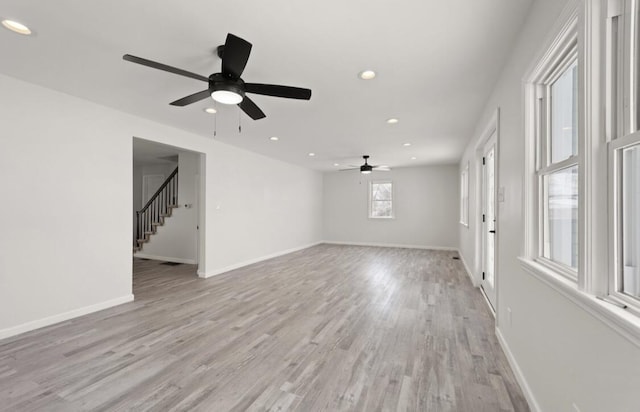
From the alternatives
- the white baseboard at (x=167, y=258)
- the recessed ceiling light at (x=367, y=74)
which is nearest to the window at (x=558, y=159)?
the recessed ceiling light at (x=367, y=74)

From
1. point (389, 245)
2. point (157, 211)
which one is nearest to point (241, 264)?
point (157, 211)

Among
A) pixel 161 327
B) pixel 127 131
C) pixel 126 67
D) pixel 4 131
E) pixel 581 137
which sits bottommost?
pixel 161 327

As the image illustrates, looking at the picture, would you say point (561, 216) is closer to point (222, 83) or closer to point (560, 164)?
point (560, 164)

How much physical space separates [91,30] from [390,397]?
342 cm

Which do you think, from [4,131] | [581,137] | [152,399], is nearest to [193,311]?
[152,399]

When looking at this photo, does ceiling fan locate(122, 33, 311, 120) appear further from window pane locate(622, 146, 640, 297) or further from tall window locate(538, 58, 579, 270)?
window pane locate(622, 146, 640, 297)

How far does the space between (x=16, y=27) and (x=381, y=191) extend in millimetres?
8366

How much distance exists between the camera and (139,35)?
82.3 inches

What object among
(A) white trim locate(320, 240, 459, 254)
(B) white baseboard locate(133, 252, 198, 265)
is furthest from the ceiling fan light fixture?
(A) white trim locate(320, 240, 459, 254)

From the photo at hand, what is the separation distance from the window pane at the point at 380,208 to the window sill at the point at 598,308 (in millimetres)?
7475

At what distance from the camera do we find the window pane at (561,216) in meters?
1.42

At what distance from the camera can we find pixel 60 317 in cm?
311

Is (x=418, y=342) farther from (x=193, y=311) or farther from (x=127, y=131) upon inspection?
(x=127, y=131)

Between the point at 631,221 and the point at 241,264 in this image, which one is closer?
the point at 631,221
